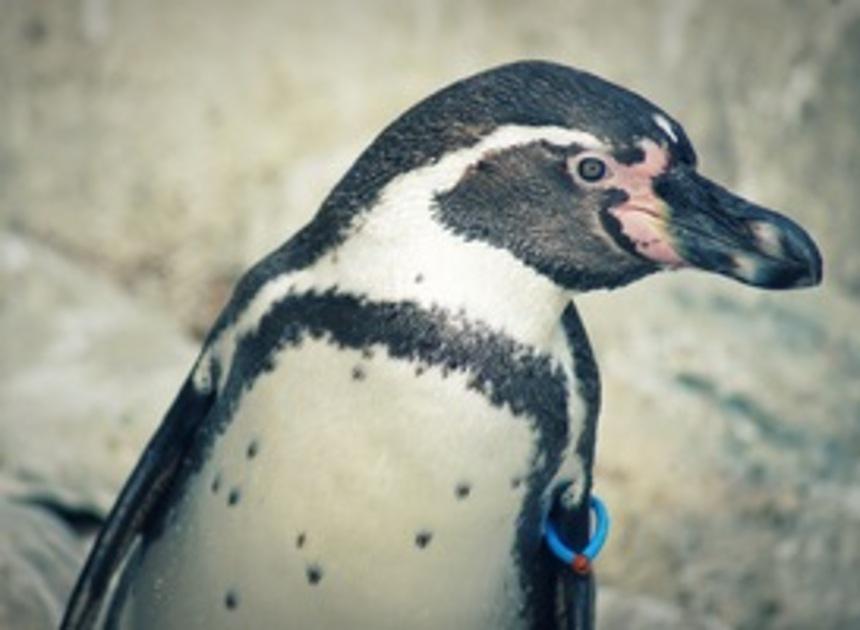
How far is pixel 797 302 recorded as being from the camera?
159 inches

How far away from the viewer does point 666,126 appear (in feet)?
6.46

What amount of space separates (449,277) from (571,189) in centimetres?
17

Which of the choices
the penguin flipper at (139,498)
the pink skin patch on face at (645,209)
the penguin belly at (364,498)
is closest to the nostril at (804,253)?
the pink skin patch on face at (645,209)

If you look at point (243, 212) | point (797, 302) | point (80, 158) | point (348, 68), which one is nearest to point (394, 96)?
point (348, 68)

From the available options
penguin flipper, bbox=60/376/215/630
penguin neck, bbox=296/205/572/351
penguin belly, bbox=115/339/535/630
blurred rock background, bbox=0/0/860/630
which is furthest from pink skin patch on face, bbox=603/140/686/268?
blurred rock background, bbox=0/0/860/630

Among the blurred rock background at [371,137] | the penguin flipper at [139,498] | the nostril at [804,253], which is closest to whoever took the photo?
the nostril at [804,253]

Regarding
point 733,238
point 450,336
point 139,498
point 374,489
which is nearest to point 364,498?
point 374,489

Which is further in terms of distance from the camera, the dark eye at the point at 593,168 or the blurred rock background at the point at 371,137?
the blurred rock background at the point at 371,137

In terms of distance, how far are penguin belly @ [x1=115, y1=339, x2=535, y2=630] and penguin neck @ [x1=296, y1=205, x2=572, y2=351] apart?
0.07 m

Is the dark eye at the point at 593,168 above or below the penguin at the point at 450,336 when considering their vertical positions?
above

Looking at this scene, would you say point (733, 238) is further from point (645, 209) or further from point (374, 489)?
point (374, 489)

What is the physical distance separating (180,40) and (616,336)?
4.52ft

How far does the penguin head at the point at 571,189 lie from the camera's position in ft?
6.30

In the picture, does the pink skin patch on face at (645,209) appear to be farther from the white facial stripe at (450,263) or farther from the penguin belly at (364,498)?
the penguin belly at (364,498)
